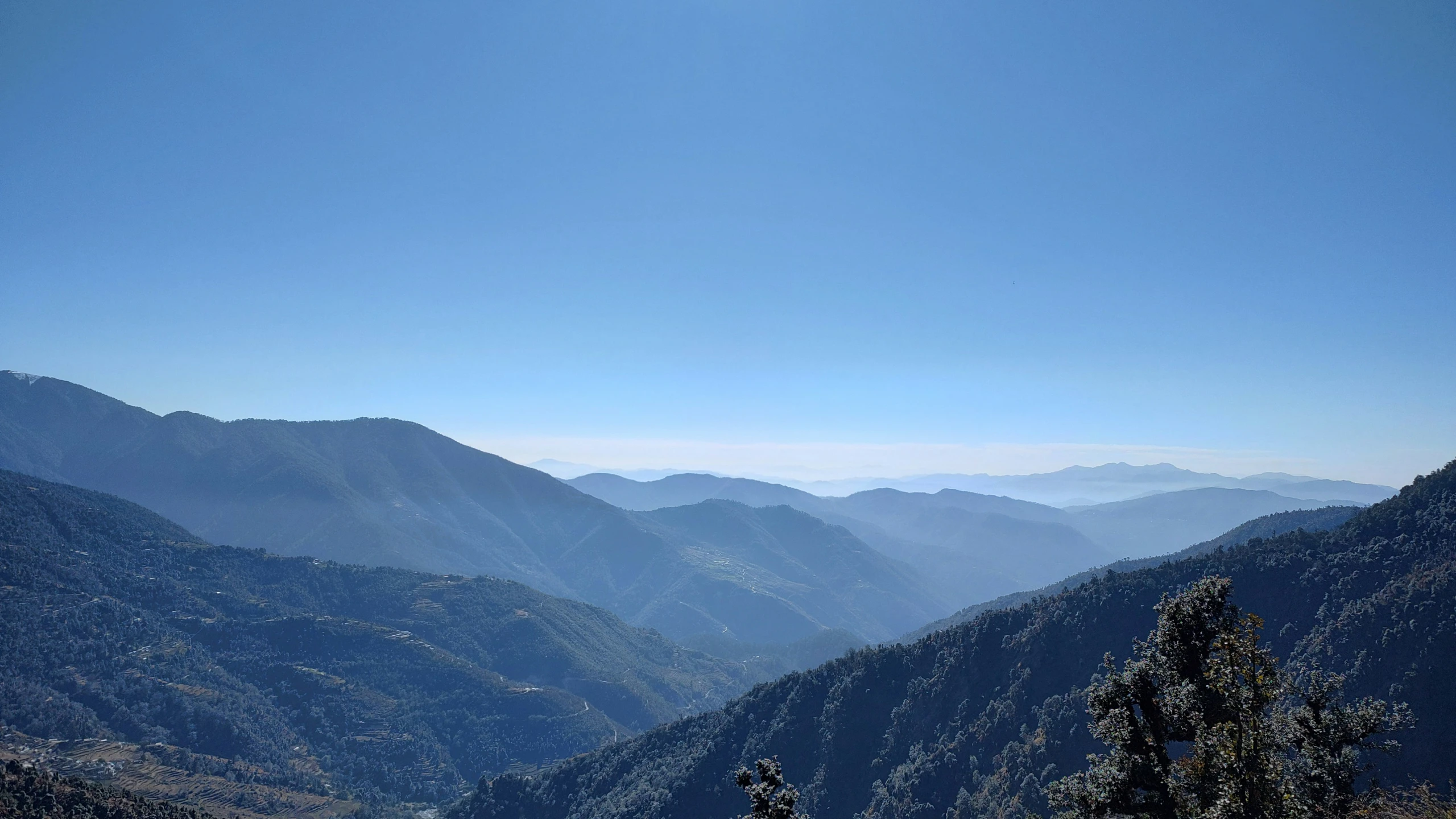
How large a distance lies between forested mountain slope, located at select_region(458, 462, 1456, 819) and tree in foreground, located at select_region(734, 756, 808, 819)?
10197 cm

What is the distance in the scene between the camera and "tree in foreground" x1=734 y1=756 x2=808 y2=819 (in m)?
19.0

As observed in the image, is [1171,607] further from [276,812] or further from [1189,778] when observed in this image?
[276,812]

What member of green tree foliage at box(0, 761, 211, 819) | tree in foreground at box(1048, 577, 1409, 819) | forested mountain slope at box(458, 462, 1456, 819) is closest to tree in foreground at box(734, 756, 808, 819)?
tree in foreground at box(1048, 577, 1409, 819)

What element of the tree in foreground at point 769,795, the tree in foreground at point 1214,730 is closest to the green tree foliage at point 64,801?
the tree in foreground at point 769,795

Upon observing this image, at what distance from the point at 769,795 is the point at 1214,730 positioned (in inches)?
Answer: 601

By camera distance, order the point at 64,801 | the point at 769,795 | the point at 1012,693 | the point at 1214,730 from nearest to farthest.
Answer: the point at 769,795
the point at 1214,730
the point at 64,801
the point at 1012,693

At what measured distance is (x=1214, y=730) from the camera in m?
22.6

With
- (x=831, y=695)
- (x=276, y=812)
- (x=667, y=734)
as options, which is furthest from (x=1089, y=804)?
(x=276, y=812)

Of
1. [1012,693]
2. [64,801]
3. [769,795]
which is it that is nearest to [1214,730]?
[769,795]

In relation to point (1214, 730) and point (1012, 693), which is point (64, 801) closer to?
point (1214, 730)

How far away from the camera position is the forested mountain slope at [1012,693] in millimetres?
105125

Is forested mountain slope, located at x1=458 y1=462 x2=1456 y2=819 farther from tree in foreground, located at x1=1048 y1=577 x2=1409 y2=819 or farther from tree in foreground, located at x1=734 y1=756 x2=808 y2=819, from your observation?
tree in foreground, located at x1=734 y1=756 x2=808 y2=819

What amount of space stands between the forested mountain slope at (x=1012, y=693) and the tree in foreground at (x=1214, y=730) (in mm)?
85731

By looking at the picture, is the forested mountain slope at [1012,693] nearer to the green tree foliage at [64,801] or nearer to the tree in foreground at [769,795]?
the green tree foliage at [64,801]
